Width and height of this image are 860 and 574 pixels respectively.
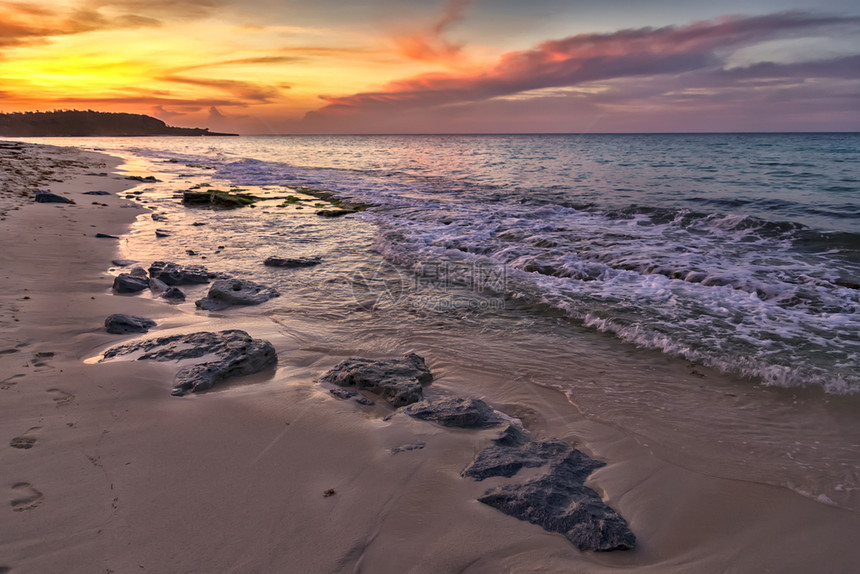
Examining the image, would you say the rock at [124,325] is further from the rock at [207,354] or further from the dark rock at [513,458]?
the dark rock at [513,458]

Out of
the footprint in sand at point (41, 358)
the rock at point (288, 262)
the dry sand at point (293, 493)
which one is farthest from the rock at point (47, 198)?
the footprint in sand at point (41, 358)

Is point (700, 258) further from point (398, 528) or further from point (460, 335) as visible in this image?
point (398, 528)

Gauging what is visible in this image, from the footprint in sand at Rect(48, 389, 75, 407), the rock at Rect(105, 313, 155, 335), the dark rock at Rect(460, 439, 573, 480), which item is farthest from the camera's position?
the rock at Rect(105, 313, 155, 335)

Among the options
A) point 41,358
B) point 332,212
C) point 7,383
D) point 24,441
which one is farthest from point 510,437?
point 332,212

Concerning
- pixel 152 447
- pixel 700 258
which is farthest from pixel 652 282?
pixel 152 447

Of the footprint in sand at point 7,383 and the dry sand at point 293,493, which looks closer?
the dry sand at point 293,493

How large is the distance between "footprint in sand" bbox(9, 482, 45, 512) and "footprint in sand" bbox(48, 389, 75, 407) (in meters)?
1.07

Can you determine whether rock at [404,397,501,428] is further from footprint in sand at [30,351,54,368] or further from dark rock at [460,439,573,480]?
footprint in sand at [30,351,54,368]

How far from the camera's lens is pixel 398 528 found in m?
2.65

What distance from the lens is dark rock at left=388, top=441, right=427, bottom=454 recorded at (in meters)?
3.43

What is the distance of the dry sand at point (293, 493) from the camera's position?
2.40 m

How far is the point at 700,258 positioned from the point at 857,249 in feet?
14.0

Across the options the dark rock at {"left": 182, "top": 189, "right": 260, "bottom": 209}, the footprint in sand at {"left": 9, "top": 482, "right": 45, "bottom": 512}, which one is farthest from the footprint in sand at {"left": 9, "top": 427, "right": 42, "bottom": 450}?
the dark rock at {"left": 182, "top": 189, "right": 260, "bottom": 209}

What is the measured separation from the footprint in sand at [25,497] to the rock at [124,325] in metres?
2.89
